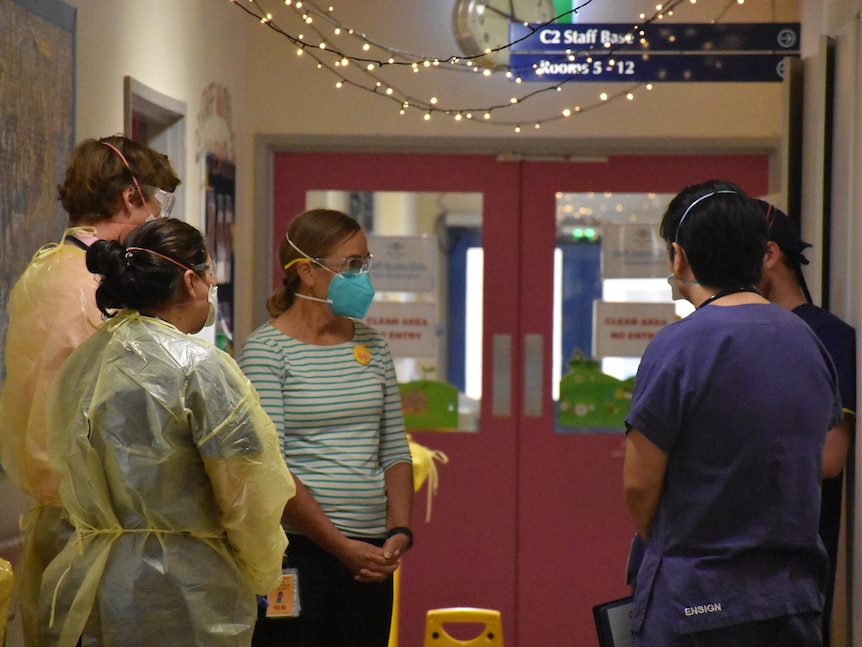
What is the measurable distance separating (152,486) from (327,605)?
0.73m

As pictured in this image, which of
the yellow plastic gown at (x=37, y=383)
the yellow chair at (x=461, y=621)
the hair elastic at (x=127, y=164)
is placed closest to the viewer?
the yellow plastic gown at (x=37, y=383)

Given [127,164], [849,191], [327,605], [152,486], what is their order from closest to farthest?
1. [152,486]
2. [127,164]
3. [327,605]
4. [849,191]

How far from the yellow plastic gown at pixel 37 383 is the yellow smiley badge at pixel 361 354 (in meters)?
0.62

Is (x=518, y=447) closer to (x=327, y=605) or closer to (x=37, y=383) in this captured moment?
(x=327, y=605)

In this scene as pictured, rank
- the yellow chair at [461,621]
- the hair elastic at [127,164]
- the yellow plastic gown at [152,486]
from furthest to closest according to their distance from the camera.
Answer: the yellow chair at [461,621] < the hair elastic at [127,164] < the yellow plastic gown at [152,486]

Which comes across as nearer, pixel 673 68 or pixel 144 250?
pixel 144 250

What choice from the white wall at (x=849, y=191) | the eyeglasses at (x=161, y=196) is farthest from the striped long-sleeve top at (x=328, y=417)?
the white wall at (x=849, y=191)

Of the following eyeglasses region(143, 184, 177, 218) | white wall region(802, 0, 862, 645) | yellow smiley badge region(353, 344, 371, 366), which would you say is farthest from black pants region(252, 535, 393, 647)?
white wall region(802, 0, 862, 645)

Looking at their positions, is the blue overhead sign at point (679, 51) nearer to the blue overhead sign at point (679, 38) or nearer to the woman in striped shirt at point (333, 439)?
the blue overhead sign at point (679, 38)

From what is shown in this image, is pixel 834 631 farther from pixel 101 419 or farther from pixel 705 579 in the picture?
pixel 101 419

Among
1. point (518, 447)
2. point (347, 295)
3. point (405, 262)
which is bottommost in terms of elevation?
point (518, 447)

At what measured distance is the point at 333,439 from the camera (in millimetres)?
2346

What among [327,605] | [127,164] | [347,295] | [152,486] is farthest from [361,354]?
[152,486]

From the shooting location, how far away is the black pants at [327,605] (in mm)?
2277
